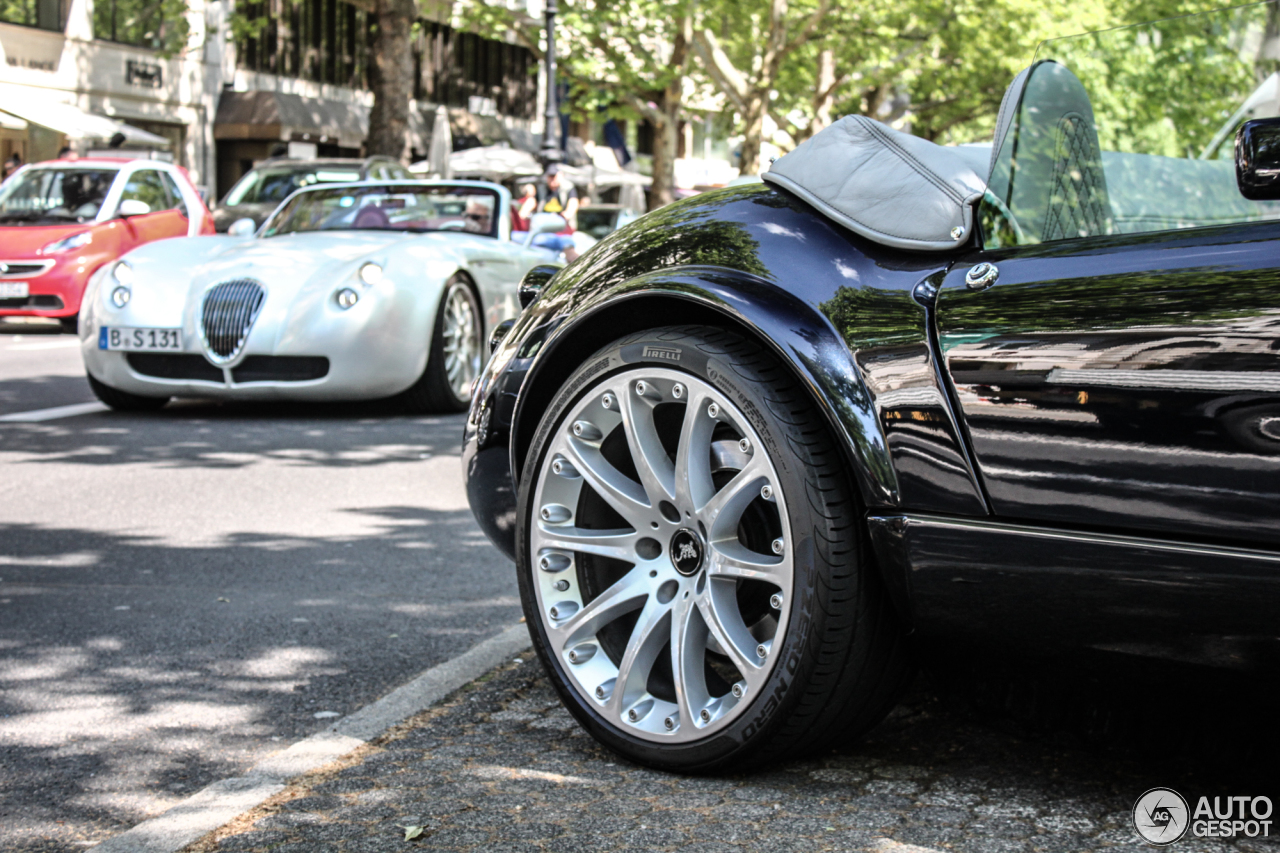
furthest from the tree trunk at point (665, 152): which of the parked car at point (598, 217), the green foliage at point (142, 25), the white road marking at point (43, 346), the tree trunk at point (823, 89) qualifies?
the white road marking at point (43, 346)

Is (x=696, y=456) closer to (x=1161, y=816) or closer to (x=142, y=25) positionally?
(x=1161, y=816)

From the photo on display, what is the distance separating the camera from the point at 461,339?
8781 millimetres

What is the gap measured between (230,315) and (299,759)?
5455 millimetres

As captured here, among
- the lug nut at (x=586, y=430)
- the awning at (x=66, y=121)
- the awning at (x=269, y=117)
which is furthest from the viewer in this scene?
the awning at (x=269, y=117)

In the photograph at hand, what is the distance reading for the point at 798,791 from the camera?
258cm

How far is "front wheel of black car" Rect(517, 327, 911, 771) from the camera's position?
8.24 feet

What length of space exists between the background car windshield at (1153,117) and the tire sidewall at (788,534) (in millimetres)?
876

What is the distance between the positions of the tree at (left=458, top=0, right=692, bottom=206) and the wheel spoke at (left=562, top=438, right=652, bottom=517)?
87.3ft

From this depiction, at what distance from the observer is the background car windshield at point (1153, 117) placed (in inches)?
126

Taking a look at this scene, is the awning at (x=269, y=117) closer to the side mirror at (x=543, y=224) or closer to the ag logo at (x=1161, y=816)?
the side mirror at (x=543, y=224)

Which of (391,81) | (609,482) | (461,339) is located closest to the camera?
(609,482)

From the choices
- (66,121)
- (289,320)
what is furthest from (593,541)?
(66,121)

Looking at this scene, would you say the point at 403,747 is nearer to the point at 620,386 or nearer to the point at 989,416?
the point at 620,386

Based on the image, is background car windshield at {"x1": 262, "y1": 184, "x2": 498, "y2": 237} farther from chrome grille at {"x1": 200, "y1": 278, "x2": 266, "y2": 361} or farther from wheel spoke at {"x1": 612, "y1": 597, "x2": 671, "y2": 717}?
wheel spoke at {"x1": 612, "y1": 597, "x2": 671, "y2": 717}
